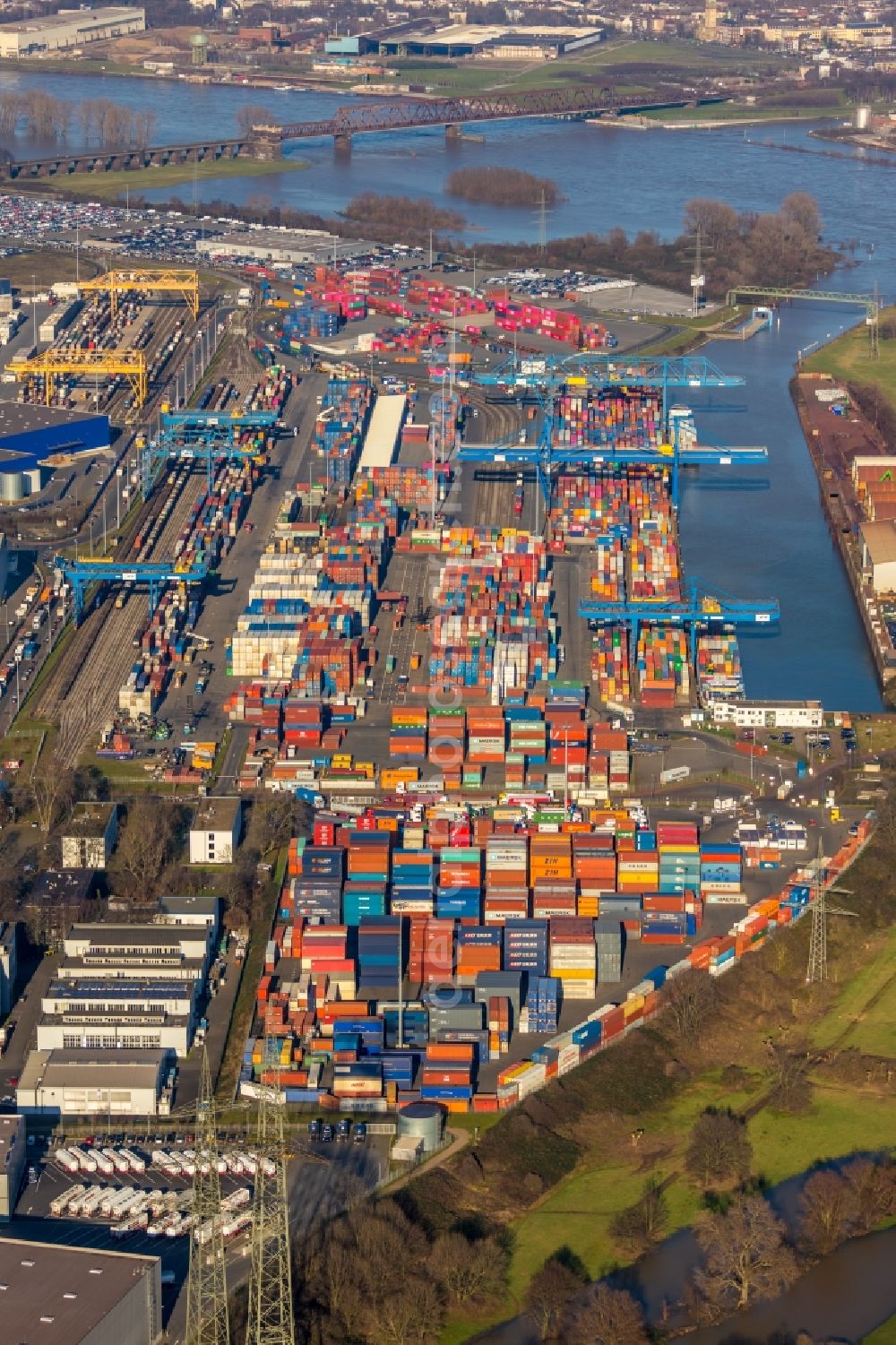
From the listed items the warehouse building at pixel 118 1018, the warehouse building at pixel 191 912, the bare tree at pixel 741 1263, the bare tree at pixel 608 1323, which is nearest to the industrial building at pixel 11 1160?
the warehouse building at pixel 118 1018

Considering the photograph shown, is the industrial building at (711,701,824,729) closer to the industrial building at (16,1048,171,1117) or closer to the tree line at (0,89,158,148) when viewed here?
the industrial building at (16,1048,171,1117)

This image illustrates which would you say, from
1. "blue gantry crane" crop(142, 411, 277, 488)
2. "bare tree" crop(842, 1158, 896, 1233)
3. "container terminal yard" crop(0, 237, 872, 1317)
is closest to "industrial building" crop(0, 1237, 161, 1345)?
"container terminal yard" crop(0, 237, 872, 1317)

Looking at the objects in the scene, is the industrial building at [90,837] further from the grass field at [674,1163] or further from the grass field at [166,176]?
the grass field at [166,176]

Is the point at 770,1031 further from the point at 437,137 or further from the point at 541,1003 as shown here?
the point at 437,137

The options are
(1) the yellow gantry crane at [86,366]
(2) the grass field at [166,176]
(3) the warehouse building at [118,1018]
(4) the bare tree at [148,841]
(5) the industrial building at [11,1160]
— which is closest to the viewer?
(5) the industrial building at [11,1160]

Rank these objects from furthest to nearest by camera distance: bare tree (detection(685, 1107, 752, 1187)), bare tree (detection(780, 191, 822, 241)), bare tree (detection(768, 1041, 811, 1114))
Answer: bare tree (detection(780, 191, 822, 241)), bare tree (detection(768, 1041, 811, 1114)), bare tree (detection(685, 1107, 752, 1187))

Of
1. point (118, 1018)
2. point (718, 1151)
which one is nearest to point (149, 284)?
point (118, 1018)
